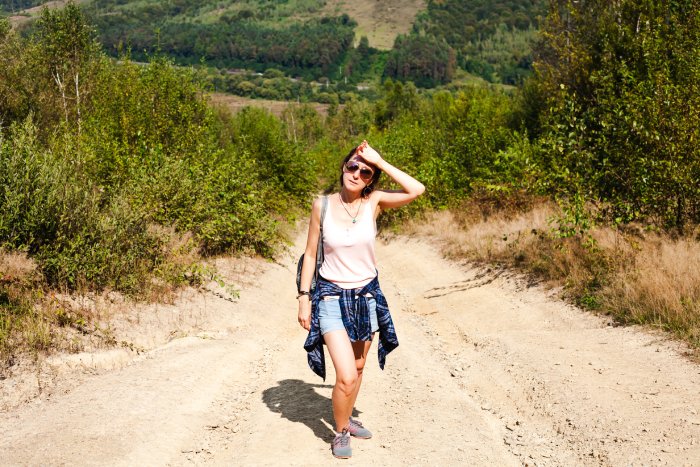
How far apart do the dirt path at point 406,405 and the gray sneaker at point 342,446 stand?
0.29ft

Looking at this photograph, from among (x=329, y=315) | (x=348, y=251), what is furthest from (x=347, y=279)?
(x=329, y=315)

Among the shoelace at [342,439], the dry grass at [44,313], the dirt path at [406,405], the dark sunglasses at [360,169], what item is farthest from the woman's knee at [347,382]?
the dry grass at [44,313]

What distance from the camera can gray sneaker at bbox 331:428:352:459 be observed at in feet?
18.5

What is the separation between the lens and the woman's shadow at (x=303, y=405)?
659cm

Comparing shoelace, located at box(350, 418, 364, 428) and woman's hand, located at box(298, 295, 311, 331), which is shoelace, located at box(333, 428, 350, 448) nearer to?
shoelace, located at box(350, 418, 364, 428)

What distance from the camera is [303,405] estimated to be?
7.27 meters

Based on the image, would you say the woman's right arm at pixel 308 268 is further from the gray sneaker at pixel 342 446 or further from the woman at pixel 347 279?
the gray sneaker at pixel 342 446

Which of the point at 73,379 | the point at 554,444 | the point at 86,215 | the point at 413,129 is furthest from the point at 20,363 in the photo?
the point at 413,129

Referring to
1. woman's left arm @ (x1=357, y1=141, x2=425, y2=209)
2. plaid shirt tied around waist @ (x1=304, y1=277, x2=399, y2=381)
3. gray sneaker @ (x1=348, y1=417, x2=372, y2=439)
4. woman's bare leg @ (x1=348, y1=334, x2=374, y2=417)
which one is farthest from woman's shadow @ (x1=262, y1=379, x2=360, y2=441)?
woman's left arm @ (x1=357, y1=141, x2=425, y2=209)

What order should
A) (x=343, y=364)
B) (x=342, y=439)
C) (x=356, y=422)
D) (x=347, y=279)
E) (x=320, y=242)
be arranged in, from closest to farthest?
(x=343, y=364) → (x=347, y=279) → (x=320, y=242) → (x=342, y=439) → (x=356, y=422)

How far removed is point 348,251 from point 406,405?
8.75 ft

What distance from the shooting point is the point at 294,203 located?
95.1ft

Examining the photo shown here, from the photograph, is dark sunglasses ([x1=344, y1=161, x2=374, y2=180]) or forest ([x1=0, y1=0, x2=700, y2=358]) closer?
dark sunglasses ([x1=344, y1=161, x2=374, y2=180])

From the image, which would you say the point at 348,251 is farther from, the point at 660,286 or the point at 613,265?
the point at 613,265
